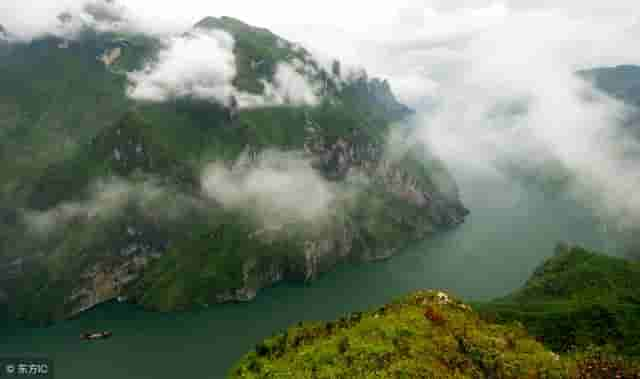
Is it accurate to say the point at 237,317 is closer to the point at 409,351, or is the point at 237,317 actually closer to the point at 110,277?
the point at 110,277

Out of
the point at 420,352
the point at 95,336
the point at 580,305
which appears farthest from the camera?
the point at 95,336

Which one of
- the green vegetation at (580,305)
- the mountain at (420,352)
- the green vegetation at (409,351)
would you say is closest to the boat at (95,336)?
the mountain at (420,352)

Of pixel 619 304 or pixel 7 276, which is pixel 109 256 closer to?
pixel 7 276

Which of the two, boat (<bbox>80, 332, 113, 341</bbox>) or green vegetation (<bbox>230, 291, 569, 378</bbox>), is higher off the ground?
green vegetation (<bbox>230, 291, 569, 378</bbox>)

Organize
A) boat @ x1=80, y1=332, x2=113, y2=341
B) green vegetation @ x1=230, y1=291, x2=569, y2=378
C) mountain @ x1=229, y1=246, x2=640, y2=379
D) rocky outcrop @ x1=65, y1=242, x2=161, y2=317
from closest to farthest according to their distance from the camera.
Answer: mountain @ x1=229, y1=246, x2=640, y2=379 → green vegetation @ x1=230, y1=291, x2=569, y2=378 → boat @ x1=80, y1=332, x2=113, y2=341 → rocky outcrop @ x1=65, y1=242, x2=161, y2=317

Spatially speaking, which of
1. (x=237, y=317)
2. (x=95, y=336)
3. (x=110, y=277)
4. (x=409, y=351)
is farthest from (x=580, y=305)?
(x=110, y=277)

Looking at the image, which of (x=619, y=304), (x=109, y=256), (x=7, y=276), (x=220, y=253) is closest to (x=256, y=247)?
(x=220, y=253)

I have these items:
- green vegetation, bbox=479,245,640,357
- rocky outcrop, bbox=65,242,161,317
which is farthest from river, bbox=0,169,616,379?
green vegetation, bbox=479,245,640,357

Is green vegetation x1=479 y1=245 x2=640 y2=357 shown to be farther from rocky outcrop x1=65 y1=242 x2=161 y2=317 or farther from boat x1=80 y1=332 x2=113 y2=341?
rocky outcrop x1=65 y1=242 x2=161 y2=317

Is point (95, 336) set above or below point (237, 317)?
above

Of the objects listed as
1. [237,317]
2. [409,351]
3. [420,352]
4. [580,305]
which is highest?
[409,351]
